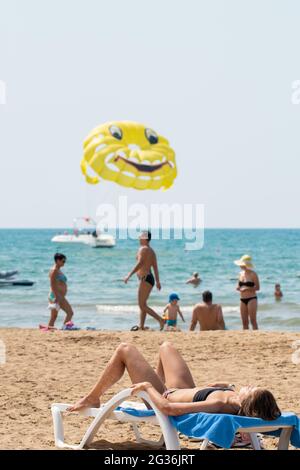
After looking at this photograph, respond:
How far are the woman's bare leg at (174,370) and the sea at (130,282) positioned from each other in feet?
34.0

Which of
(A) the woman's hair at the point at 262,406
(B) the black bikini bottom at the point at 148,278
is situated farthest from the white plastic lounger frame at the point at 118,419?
(B) the black bikini bottom at the point at 148,278

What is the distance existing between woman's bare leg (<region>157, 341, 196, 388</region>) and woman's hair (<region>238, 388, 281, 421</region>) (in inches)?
27.8

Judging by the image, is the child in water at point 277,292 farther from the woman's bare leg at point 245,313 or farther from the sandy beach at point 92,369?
the sandy beach at point 92,369

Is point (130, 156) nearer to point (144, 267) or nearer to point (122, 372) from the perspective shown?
point (144, 267)

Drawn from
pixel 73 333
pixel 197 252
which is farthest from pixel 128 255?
pixel 73 333

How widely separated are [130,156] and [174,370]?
11611 millimetres

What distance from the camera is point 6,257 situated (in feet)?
190

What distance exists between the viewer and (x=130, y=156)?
16.8 m

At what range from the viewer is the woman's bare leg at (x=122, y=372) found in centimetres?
529

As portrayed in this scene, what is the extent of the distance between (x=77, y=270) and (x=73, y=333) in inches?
1300

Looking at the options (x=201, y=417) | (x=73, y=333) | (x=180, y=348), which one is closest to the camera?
(x=201, y=417)

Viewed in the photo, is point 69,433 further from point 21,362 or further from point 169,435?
point 21,362

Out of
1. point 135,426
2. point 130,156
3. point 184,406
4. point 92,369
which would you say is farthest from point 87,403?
point 130,156

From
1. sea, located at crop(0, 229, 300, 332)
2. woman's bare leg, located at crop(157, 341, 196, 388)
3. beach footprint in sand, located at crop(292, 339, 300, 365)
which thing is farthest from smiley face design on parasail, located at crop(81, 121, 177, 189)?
woman's bare leg, located at crop(157, 341, 196, 388)
